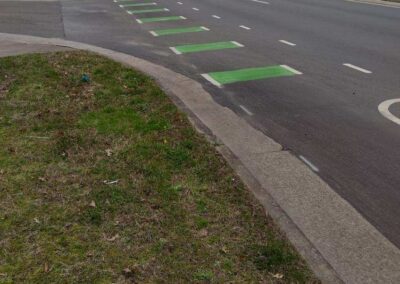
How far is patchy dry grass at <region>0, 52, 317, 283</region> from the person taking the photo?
163 inches

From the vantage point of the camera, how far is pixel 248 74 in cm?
1092

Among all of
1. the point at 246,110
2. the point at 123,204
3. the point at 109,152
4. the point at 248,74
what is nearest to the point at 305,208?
the point at 123,204

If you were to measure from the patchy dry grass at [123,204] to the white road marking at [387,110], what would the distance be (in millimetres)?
3206

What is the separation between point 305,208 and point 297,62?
7230mm

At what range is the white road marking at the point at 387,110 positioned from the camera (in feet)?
26.0

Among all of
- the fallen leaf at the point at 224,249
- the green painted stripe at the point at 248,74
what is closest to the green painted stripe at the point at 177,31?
the green painted stripe at the point at 248,74

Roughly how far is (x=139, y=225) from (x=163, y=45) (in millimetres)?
10370

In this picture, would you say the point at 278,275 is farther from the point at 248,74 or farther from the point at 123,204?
the point at 248,74

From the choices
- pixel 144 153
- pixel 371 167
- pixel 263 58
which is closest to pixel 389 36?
pixel 263 58

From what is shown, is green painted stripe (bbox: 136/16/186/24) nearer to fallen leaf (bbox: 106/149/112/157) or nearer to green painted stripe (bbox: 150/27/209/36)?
green painted stripe (bbox: 150/27/209/36)

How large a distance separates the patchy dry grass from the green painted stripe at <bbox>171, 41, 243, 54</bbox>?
5751mm

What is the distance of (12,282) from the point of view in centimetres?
395

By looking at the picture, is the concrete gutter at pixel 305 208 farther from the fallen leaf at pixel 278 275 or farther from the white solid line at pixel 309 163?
the fallen leaf at pixel 278 275

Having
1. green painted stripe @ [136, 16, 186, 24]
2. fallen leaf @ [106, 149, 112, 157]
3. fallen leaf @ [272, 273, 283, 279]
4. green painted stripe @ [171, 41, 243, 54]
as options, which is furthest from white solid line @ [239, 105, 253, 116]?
green painted stripe @ [136, 16, 186, 24]
